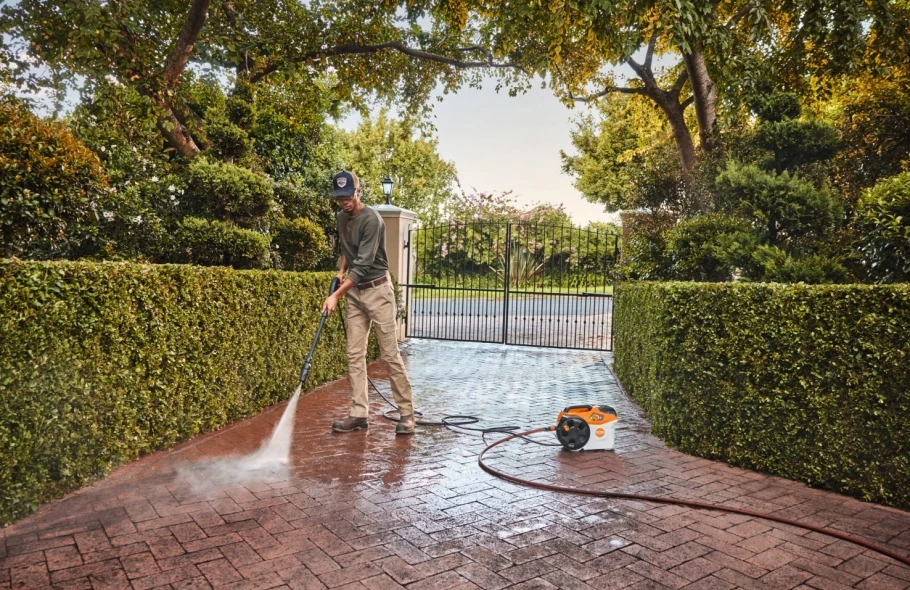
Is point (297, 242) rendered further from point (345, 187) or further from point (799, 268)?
point (799, 268)

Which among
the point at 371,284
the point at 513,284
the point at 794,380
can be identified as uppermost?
the point at 371,284

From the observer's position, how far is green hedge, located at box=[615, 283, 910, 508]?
155 inches

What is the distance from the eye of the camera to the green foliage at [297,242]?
34.0ft

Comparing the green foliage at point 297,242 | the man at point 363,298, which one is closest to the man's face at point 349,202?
the man at point 363,298

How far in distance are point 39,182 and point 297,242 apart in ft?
16.3

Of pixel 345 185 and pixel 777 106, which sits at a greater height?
pixel 777 106

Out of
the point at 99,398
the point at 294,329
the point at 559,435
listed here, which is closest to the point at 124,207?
the point at 294,329

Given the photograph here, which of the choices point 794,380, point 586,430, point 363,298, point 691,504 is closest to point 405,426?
point 363,298

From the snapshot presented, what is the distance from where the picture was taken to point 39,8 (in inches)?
342

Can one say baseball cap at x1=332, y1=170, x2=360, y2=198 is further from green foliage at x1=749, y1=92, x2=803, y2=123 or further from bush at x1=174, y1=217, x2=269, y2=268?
green foliage at x1=749, y1=92, x2=803, y2=123

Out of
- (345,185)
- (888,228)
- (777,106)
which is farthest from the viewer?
(777,106)

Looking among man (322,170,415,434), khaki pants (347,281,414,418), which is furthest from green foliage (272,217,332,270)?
khaki pants (347,281,414,418)

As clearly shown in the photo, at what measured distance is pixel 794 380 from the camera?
4320 millimetres

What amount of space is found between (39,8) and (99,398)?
7.19 meters
